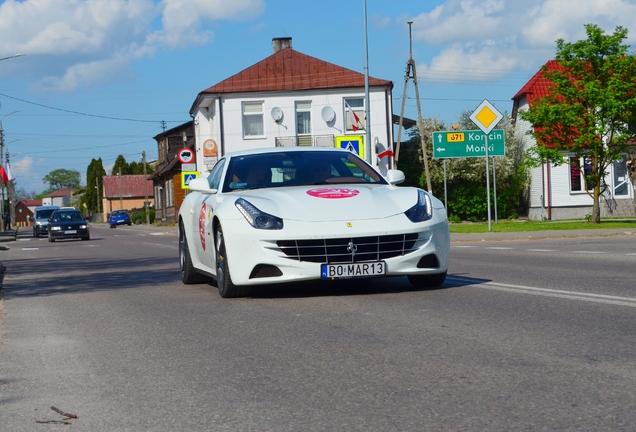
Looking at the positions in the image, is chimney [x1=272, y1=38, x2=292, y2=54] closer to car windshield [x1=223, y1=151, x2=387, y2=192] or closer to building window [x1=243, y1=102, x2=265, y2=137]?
building window [x1=243, y1=102, x2=265, y2=137]

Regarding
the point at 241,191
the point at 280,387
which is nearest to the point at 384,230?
the point at 241,191

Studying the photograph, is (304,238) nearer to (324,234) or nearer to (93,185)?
(324,234)

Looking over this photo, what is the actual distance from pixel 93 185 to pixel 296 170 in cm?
16136

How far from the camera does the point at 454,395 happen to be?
4613 mm

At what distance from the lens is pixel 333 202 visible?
347 inches

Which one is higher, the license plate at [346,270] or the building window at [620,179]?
the building window at [620,179]

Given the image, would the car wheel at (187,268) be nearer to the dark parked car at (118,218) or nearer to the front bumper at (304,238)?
the front bumper at (304,238)

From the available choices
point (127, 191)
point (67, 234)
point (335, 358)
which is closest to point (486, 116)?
point (335, 358)

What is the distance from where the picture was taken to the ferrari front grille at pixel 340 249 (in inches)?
337

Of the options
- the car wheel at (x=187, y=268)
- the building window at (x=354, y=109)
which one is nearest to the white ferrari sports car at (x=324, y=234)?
Answer: the car wheel at (x=187, y=268)

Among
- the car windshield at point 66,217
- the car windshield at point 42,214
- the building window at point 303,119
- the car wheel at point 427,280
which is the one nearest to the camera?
the car wheel at point 427,280

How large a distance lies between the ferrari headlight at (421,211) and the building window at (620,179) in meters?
36.2

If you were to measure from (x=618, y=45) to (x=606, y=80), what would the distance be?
1.14 meters

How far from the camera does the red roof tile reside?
172ft
